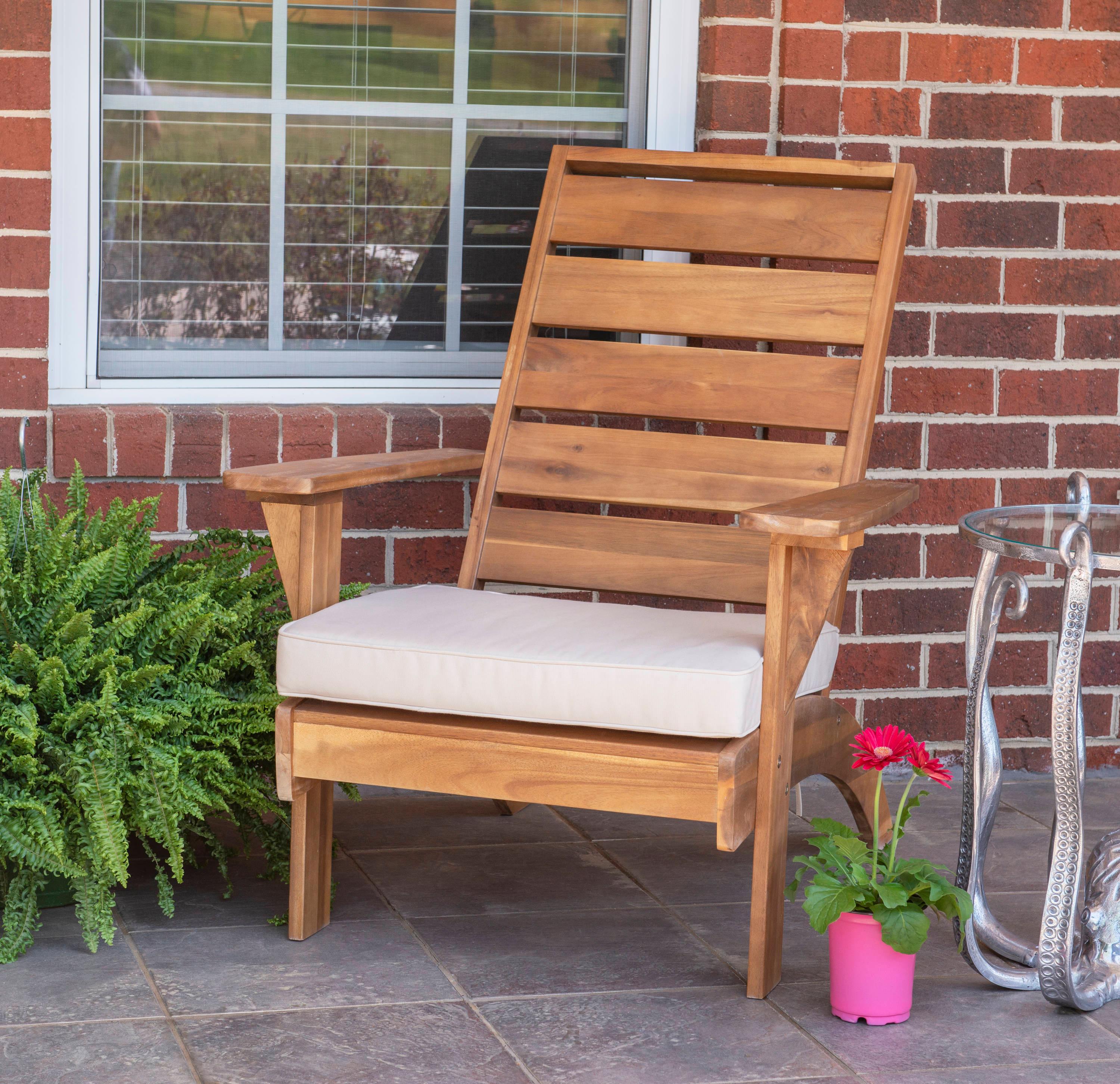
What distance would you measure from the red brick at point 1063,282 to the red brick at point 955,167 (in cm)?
17

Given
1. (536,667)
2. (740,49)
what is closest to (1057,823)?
(536,667)

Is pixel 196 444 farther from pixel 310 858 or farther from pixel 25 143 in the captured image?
pixel 310 858

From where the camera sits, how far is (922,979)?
2055mm

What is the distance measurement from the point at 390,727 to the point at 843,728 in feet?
2.44

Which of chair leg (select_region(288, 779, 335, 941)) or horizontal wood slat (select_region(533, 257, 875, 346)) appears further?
horizontal wood slat (select_region(533, 257, 875, 346))

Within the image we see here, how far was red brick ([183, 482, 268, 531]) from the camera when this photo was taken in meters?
2.75

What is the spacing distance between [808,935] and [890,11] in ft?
5.64

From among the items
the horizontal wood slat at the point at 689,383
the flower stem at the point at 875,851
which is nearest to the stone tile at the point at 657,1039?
the flower stem at the point at 875,851

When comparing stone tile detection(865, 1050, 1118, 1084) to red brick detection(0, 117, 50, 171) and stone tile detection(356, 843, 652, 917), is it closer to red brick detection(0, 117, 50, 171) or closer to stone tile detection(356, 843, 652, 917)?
stone tile detection(356, 843, 652, 917)

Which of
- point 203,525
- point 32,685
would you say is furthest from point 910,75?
point 32,685

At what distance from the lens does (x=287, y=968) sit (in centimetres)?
202

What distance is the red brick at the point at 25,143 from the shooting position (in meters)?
2.60

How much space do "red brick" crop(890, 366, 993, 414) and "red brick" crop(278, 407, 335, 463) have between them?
109 cm

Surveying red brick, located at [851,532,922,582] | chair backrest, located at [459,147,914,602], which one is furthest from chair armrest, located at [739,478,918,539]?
red brick, located at [851,532,922,582]
